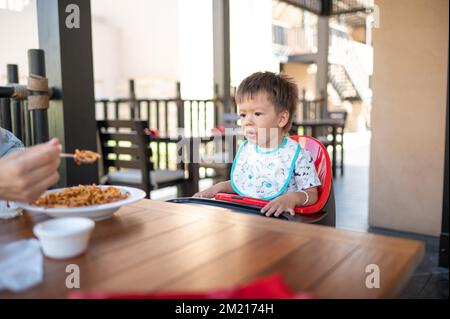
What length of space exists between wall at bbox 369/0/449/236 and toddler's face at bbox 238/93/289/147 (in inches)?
68.7

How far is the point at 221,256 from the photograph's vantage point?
0.81 metres

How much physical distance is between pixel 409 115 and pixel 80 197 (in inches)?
110

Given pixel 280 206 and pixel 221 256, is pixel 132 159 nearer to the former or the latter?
pixel 280 206

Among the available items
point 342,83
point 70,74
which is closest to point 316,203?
point 70,74

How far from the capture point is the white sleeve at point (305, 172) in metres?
1.66

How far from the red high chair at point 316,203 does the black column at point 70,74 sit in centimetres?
86

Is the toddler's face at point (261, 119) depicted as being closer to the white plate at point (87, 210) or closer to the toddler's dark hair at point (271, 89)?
the toddler's dark hair at point (271, 89)

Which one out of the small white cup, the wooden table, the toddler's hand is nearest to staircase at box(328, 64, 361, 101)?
the toddler's hand

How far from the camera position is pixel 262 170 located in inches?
72.4

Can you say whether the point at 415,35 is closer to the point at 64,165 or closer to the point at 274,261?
the point at 64,165

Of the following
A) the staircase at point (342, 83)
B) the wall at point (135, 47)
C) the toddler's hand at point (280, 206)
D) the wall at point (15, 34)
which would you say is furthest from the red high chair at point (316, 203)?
the staircase at point (342, 83)

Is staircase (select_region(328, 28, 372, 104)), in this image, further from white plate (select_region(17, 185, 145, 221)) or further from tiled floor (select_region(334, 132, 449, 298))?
white plate (select_region(17, 185, 145, 221))

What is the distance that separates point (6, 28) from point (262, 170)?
2.52 metres
